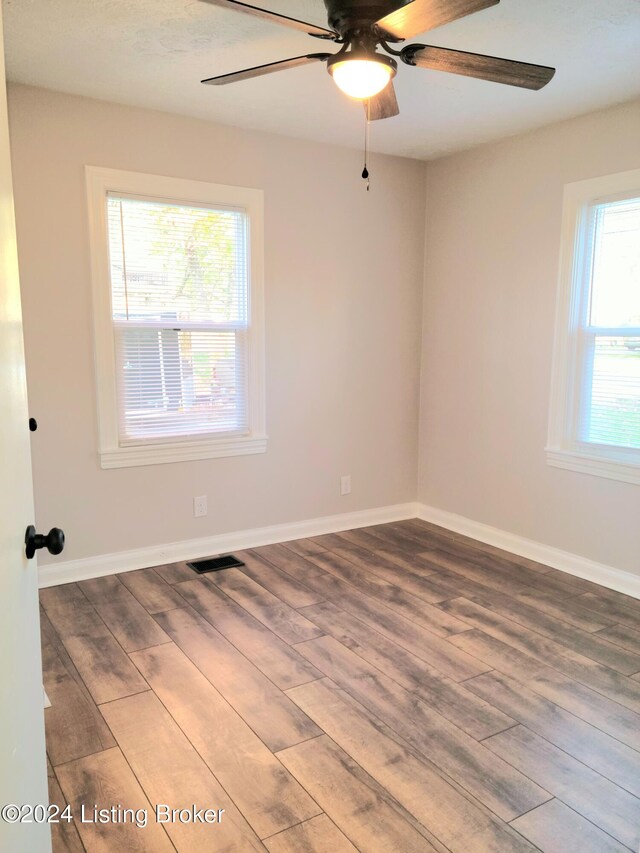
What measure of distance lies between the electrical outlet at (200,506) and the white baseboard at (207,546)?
164 millimetres

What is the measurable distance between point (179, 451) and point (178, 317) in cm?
79

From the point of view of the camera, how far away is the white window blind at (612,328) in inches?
129

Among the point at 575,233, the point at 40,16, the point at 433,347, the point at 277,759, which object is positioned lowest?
the point at 277,759

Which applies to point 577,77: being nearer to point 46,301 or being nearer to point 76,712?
point 46,301

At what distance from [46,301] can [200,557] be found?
1732 mm

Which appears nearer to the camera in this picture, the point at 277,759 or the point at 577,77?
the point at 277,759

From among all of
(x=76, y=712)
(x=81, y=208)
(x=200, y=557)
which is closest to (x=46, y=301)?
(x=81, y=208)

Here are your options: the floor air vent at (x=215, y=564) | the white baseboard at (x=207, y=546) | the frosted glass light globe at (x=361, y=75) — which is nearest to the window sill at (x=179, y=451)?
the white baseboard at (x=207, y=546)

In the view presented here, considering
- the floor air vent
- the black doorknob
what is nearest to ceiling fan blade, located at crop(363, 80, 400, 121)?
the black doorknob

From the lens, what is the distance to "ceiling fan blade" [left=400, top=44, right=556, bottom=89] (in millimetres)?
1994

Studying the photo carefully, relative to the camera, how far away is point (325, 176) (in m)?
4.01

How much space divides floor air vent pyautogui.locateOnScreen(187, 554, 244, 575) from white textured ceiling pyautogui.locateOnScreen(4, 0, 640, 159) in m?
2.58

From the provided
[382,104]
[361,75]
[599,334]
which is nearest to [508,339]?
[599,334]

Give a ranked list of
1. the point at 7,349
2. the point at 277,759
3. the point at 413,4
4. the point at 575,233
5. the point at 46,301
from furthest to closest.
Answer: the point at 575,233, the point at 46,301, the point at 277,759, the point at 413,4, the point at 7,349
